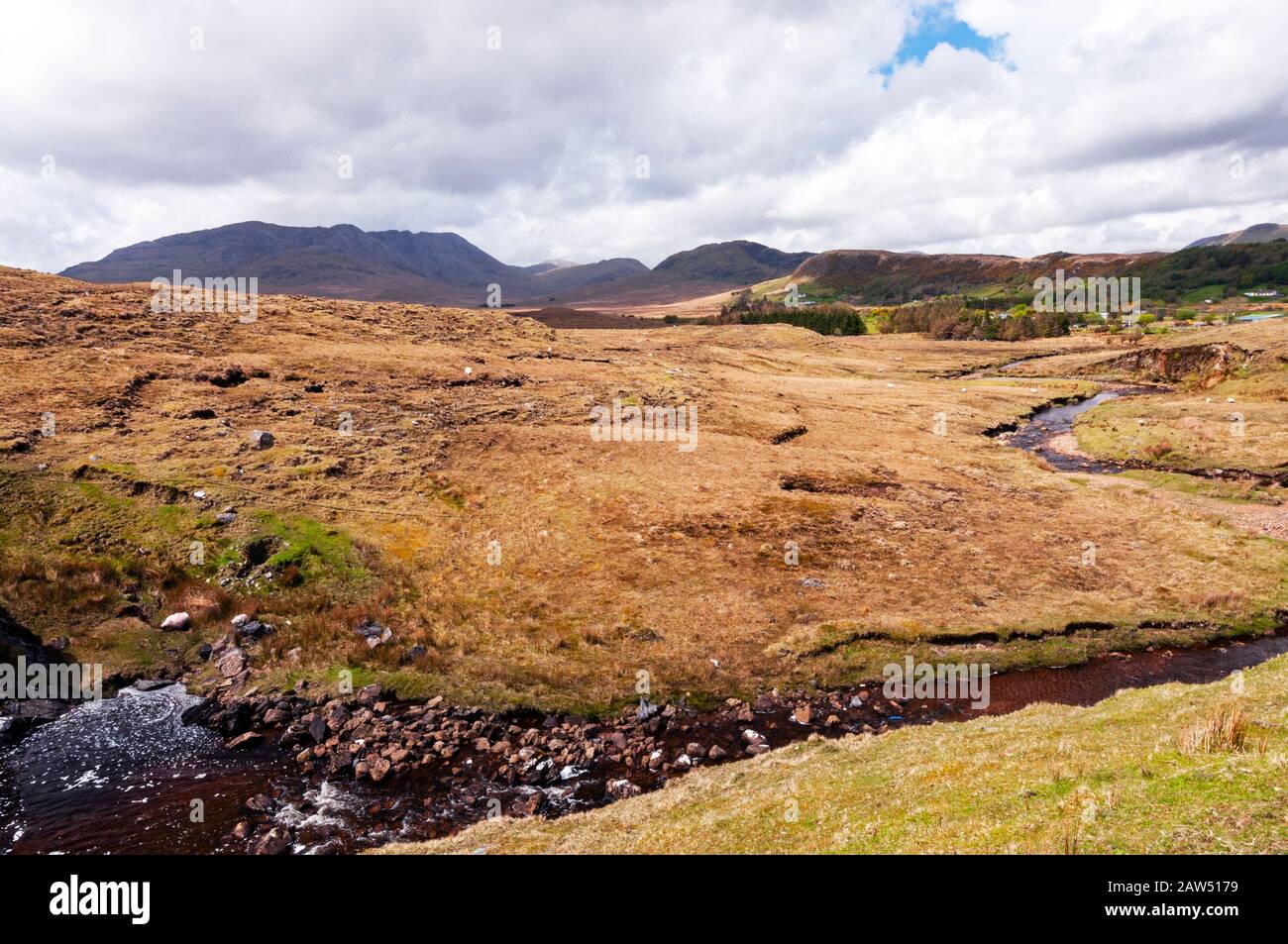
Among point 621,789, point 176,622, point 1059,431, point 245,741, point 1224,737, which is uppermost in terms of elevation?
point 1059,431

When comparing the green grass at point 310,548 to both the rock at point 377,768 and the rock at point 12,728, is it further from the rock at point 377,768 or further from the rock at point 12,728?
the rock at point 377,768

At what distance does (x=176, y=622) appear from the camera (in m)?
26.8

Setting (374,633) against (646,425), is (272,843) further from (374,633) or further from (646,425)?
(646,425)

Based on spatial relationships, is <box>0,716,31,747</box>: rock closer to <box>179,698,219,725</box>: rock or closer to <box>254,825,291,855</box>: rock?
<box>179,698,219,725</box>: rock

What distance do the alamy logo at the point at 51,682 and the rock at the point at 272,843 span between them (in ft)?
39.1

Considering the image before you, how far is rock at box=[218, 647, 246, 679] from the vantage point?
2489 centimetres

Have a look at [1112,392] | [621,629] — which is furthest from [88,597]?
[1112,392]

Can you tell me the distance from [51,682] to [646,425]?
47.9 m

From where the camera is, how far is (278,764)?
823 inches

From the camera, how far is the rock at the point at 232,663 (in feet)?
81.7

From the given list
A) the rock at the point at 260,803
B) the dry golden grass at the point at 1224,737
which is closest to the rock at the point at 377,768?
the rock at the point at 260,803

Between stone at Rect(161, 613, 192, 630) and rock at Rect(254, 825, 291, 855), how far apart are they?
44.7ft
